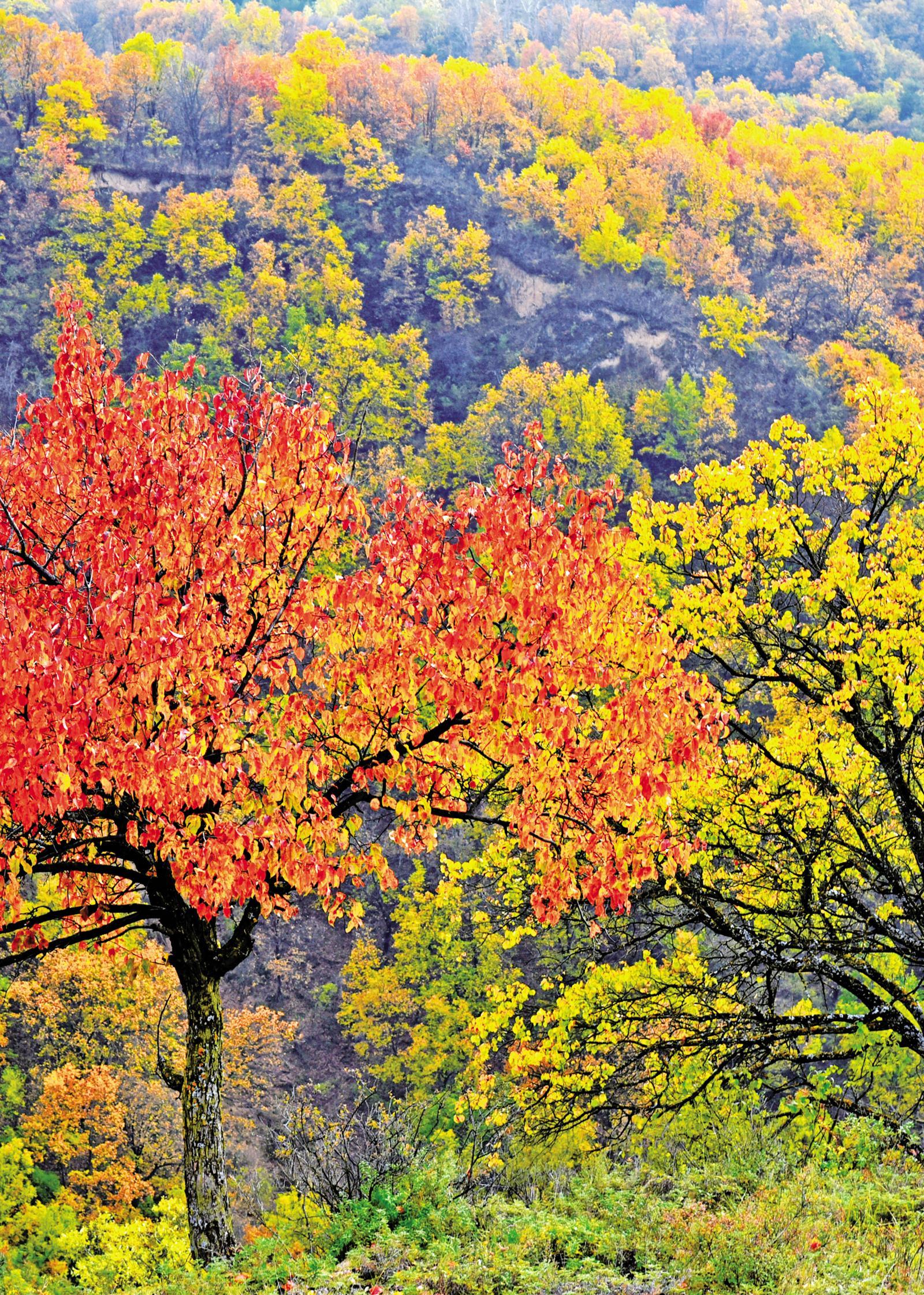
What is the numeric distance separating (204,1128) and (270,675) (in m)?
4.01

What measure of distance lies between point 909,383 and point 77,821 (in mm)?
68593

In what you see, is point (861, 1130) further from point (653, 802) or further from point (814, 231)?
point (814, 231)

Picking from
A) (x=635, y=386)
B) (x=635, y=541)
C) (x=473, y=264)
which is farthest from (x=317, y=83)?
(x=635, y=541)

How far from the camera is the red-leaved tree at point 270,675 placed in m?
7.67

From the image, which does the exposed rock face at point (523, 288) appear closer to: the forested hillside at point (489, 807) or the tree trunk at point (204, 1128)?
the forested hillside at point (489, 807)

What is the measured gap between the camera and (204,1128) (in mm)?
8781

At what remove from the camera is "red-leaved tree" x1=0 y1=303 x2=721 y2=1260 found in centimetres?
767

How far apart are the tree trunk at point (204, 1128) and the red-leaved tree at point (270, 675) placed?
0.9 inches

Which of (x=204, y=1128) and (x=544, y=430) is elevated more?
(x=544, y=430)

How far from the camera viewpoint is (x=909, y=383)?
65.7 m

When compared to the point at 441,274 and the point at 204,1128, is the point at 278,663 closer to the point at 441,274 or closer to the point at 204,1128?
the point at 204,1128

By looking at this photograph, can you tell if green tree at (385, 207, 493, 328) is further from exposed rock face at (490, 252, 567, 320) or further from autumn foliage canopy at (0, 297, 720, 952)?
autumn foliage canopy at (0, 297, 720, 952)

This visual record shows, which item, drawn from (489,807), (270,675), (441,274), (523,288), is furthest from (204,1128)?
(523,288)

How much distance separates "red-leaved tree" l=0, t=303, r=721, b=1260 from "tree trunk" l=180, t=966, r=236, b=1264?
2cm
